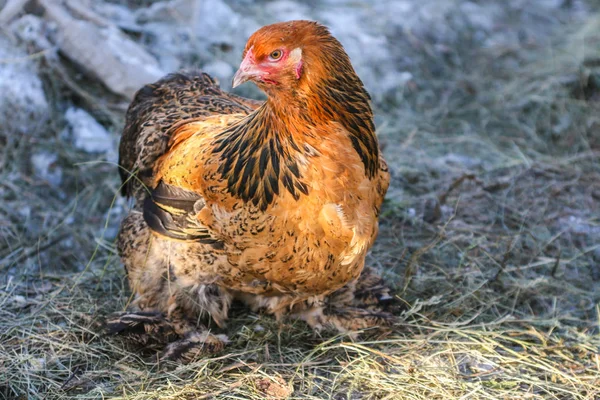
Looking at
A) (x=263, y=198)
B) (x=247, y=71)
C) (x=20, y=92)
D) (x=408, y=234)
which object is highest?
(x=247, y=71)

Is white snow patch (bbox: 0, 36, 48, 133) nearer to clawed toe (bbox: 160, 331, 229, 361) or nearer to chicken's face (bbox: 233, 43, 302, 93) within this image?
clawed toe (bbox: 160, 331, 229, 361)

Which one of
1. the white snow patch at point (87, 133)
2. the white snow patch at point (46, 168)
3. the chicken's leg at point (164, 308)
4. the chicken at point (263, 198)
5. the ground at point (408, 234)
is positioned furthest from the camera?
the white snow patch at point (87, 133)

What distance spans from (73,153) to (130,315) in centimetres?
207

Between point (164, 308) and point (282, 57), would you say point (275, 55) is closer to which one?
point (282, 57)

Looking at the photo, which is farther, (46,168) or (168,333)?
(46,168)

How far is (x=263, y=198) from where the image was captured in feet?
9.55

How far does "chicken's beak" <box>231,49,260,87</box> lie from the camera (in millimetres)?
2691

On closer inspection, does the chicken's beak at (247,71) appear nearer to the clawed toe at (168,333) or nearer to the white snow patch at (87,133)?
the clawed toe at (168,333)

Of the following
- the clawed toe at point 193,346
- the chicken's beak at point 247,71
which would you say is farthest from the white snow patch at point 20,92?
the chicken's beak at point 247,71

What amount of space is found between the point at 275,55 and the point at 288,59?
55mm

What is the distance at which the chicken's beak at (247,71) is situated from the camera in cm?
269

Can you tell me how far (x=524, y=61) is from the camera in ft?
23.5

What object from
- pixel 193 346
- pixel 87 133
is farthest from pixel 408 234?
pixel 87 133

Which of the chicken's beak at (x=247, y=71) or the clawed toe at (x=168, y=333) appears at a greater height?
the chicken's beak at (x=247, y=71)
